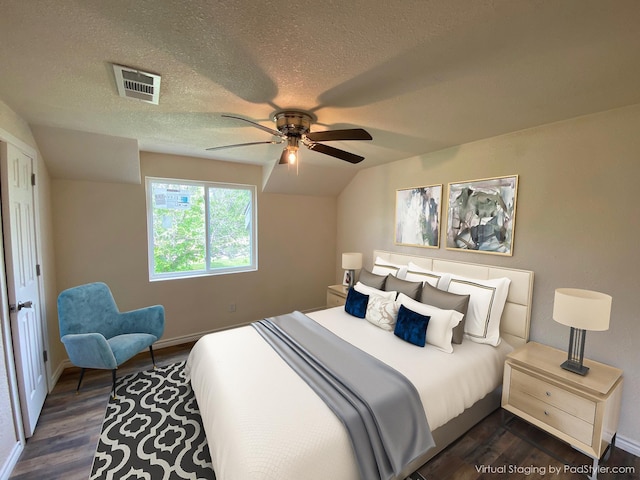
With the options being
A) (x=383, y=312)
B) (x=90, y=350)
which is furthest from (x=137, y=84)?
(x=383, y=312)

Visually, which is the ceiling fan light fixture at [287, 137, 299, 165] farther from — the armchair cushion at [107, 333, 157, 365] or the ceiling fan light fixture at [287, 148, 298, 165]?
the armchair cushion at [107, 333, 157, 365]

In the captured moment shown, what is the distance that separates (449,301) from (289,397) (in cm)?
161

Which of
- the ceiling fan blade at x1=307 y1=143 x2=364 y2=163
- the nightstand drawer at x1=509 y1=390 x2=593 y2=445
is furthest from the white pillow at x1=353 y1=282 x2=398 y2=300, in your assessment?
the ceiling fan blade at x1=307 y1=143 x2=364 y2=163

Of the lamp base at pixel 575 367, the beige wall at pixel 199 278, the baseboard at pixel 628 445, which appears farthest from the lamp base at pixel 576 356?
the beige wall at pixel 199 278

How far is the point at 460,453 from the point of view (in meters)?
1.90

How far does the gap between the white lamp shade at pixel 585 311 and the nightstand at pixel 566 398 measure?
377mm

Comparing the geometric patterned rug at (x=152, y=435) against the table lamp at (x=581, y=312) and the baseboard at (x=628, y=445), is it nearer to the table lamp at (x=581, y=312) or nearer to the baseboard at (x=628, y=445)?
the table lamp at (x=581, y=312)

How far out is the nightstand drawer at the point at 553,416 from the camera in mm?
1728

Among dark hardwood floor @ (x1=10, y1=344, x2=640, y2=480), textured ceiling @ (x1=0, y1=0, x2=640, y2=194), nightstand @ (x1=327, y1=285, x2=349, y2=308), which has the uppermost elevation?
textured ceiling @ (x1=0, y1=0, x2=640, y2=194)

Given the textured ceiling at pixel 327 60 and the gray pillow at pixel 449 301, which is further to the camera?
the gray pillow at pixel 449 301

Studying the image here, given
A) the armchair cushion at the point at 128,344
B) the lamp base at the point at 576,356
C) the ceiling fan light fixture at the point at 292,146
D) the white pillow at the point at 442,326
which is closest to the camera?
the lamp base at the point at 576,356

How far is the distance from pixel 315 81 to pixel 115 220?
2.86 meters

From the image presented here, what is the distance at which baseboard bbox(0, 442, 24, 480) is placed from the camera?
1666 mm

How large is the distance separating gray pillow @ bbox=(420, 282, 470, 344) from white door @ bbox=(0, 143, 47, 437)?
127 inches
